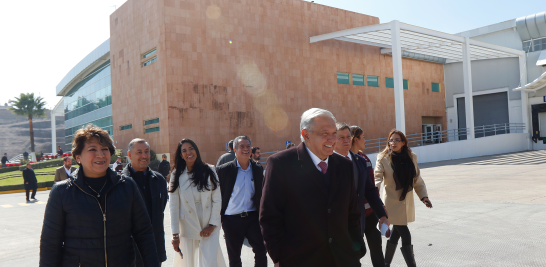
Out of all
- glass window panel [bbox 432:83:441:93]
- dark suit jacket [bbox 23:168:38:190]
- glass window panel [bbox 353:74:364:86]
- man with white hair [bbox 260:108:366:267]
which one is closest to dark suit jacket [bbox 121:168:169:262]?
man with white hair [bbox 260:108:366:267]

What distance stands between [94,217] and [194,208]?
190cm

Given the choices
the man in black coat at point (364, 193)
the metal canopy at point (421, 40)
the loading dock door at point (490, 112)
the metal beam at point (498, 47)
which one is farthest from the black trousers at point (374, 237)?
the loading dock door at point (490, 112)

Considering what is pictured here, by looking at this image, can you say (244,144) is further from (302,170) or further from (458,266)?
(458,266)

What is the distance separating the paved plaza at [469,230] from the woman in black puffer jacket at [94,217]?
2.89 meters

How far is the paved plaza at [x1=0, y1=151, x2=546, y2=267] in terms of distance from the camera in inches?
203

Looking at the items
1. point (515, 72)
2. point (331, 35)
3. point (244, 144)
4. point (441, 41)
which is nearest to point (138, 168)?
point (244, 144)

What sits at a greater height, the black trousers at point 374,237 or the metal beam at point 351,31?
the metal beam at point 351,31

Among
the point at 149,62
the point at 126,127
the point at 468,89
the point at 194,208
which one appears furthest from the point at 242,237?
the point at 468,89

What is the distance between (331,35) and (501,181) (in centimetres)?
1691

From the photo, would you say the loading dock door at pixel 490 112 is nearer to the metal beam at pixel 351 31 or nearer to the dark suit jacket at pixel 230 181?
the metal beam at pixel 351 31

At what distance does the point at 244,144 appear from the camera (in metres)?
4.84

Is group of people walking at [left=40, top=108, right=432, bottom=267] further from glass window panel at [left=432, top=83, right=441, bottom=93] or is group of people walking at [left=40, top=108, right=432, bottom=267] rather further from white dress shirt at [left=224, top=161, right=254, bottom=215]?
glass window panel at [left=432, top=83, right=441, bottom=93]

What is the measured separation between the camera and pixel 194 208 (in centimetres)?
445

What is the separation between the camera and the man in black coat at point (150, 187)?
3.95 metres
